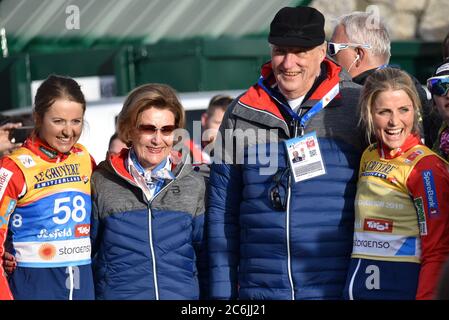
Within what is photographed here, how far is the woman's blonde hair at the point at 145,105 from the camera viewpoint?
4926 mm

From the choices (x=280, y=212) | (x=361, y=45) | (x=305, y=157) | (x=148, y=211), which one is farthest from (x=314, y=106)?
(x=361, y=45)

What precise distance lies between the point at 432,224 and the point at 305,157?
608mm

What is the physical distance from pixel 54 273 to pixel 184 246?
58cm

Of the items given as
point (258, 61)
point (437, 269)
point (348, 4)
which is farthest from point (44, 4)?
point (437, 269)

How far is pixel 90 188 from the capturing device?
4.96 m

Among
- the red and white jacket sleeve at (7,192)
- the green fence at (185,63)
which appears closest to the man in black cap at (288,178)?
the red and white jacket sleeve at (7,192)

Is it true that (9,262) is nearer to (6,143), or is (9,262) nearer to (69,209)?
(69,209)

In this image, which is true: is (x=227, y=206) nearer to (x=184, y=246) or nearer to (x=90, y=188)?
(x=184, y=246)

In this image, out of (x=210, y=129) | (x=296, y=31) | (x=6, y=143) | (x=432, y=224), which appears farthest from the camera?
(x=210, y=129)

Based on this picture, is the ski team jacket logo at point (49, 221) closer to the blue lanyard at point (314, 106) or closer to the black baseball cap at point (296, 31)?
the blue lanyard at point (314, 106)

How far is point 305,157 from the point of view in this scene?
4578mm

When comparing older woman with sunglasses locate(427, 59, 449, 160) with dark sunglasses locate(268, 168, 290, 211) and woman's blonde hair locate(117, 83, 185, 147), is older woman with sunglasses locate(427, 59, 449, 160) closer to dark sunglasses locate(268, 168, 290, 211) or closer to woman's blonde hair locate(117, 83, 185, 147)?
dark sunglasses locate(268, 168, 290, 211)

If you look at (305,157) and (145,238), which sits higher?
(305,157)

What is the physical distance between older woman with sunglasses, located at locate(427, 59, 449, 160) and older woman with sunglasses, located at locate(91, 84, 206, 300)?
108 cm
